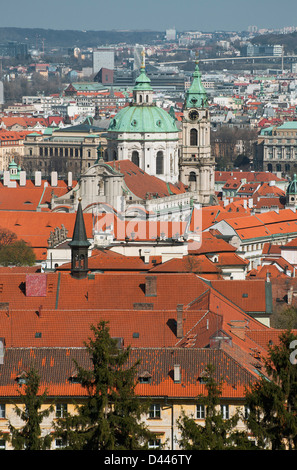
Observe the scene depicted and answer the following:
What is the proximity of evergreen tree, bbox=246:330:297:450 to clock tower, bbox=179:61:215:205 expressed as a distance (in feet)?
266

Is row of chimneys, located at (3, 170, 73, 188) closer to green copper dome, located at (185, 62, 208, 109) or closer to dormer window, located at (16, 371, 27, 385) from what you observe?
green copper dome, located at (185, 62, 208, 109)

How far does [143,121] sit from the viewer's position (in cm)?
10819

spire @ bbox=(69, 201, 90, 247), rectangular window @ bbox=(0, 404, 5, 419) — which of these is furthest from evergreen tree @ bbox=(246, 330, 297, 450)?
spire @ bbox=(69, 201, 90, 247)

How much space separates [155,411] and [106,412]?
5.85m

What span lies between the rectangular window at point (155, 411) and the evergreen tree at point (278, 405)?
5506mm

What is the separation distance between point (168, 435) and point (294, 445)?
23.5 ft

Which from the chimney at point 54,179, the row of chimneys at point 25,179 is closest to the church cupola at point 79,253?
the row of chimneys at point 25,179

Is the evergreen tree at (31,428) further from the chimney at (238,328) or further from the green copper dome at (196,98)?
the green copper dome at (196,98)

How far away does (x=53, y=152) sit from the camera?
176 meters

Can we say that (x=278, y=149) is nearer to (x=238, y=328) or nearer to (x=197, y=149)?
(x=197, y=149)

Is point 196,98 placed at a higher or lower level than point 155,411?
higher

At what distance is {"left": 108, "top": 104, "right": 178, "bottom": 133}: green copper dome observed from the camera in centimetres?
10800

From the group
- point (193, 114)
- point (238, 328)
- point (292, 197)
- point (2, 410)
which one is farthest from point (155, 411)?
point (193, 114)
